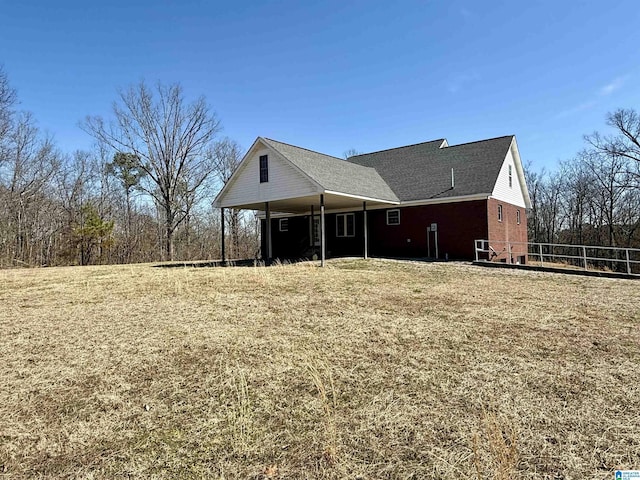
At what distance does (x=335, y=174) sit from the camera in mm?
16953

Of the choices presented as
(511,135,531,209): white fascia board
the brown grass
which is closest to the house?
(511,135,531,209): white fascia board

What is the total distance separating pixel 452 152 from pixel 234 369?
19.3 m

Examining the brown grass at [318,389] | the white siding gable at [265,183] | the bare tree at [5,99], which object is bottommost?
the brown grass at [318,389]

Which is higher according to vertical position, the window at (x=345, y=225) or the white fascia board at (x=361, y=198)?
the white fascia board at (x=361, y=198)

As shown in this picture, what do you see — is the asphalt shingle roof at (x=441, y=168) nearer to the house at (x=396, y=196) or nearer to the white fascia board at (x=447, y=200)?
the house at (x=396, y=196)

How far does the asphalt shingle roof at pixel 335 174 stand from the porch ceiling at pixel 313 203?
0.37 metres

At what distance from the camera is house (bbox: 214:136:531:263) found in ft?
53.0

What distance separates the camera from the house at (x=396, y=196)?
16.1 meters

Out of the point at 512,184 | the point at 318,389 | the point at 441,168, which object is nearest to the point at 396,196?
the point at 441,168

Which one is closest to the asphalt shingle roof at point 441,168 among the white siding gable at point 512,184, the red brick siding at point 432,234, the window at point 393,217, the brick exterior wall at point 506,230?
the white siding gable at point 512,184

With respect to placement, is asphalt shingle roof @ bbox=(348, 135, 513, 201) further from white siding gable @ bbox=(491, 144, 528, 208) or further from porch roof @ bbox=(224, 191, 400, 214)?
porch roof @ bbox=(224, 191, 400, 214)

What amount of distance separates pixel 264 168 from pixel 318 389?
44.4 ft

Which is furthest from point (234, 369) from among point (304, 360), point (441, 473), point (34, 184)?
point (34, 184)

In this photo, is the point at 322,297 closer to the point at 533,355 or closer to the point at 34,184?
the point at 533,355
